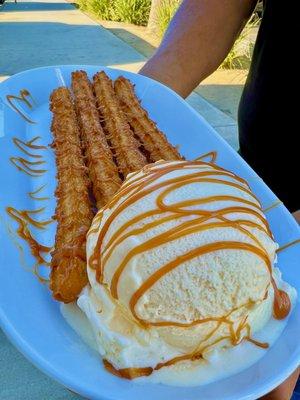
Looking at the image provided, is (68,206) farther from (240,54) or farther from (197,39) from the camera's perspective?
(240,54)

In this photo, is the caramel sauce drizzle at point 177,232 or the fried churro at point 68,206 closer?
the caramel sauce drizzle at point 177,232

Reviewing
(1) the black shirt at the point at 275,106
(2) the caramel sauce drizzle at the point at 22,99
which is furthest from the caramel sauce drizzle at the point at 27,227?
(1) the black shirt at the point at 275,106

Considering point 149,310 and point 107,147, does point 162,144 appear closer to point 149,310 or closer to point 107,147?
point 107,147

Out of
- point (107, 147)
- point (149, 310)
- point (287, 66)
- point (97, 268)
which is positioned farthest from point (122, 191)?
point (287, 66)

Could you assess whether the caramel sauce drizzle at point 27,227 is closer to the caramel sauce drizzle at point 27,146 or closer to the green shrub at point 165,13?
the caramel sauce drizzle at point 27,146

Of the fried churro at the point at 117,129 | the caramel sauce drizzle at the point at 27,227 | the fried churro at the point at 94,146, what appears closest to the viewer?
the caramel sauce drizzle at the point at 27,227

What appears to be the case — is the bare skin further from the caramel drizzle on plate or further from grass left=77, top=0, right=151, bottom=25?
grass left=77, top=0, right=151, bottom=25

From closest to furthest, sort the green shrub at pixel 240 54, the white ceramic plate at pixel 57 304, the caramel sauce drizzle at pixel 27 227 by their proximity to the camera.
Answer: the white ceramic plate at pixel 57 304
the caramel sauce drizzle at pixel 27 227
the green shrub at pixel 240 54
